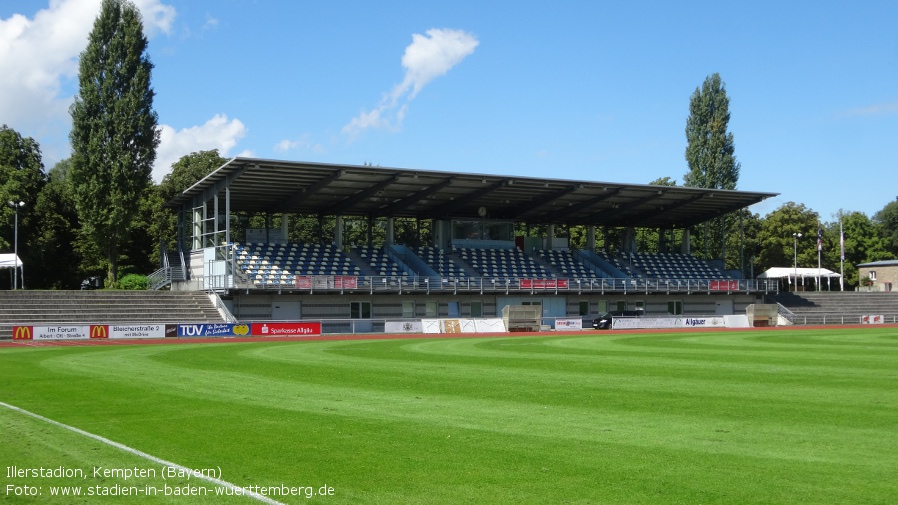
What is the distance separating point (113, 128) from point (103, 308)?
55.9 feet

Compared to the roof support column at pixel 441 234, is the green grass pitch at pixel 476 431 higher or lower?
lower

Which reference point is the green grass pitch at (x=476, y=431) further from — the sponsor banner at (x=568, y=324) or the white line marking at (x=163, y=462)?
the sponsor banner at (x=568, y=324)

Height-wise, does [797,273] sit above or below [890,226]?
below

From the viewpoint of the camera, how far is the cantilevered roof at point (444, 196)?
52594 millimetres

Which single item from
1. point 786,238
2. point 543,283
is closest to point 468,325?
point 543,283

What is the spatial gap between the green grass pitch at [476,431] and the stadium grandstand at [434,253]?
3195 centimetres

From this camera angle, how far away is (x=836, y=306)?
232ft

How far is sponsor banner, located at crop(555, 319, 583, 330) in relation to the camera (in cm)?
5588

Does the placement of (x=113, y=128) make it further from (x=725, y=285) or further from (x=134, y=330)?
(x=725, y=285)

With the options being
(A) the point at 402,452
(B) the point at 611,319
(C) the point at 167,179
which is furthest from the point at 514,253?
(A) the point at 402,452

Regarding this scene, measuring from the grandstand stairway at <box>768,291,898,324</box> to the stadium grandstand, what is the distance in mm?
2894

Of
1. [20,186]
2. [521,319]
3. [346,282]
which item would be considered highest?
[20,186]

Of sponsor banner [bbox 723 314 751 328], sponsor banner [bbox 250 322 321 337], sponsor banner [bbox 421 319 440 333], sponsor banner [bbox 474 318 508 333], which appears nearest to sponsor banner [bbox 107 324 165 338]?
sponsor banner [bbox 250 322 321 337]

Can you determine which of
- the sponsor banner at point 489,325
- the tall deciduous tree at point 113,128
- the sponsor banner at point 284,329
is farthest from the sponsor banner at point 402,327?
the tall deciduous tree at point 113,128
